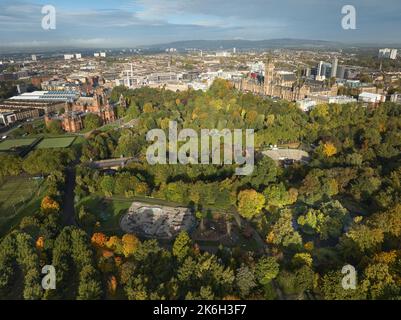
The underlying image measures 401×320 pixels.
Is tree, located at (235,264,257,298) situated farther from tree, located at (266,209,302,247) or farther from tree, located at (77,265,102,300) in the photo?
tree, located at (77,265,102,300)

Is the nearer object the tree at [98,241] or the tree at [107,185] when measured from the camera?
the tree at [98,241]

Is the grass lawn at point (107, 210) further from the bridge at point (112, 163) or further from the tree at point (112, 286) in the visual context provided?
the bridge at point (112, 163)

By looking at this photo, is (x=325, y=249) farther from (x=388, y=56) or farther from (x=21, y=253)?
(x=388, y=56)

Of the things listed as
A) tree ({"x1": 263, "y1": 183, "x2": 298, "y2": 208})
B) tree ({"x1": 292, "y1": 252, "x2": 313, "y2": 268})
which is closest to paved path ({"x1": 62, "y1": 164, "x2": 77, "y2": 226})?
tree ({"x1": 263, "y1": 183, "x2": 298, "y2": 208})

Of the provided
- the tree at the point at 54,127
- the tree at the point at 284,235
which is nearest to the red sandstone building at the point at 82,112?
the tree at the point at 54,127

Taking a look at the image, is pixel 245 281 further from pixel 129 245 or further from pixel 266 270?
pixel 129 245

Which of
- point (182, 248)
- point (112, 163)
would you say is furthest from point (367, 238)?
point (112, 163)
